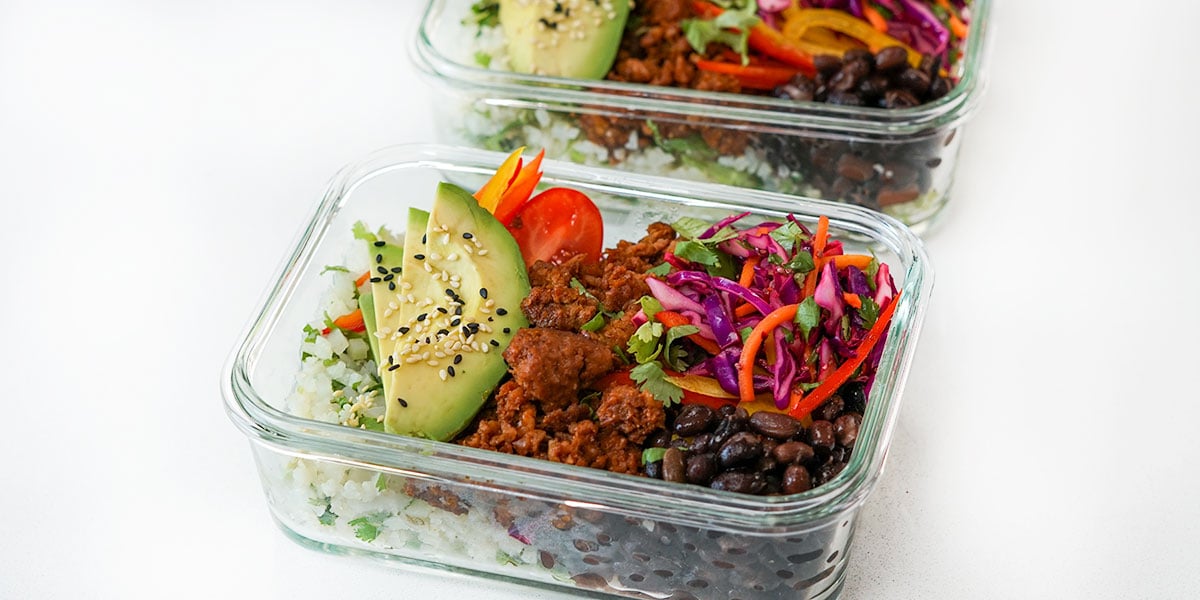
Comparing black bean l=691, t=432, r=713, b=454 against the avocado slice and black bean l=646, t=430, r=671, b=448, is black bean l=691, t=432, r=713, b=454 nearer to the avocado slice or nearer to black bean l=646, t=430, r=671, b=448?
black bean l=646, t=430, r=671, b=448

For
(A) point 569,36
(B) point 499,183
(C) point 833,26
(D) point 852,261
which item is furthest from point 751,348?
(C) point 833,26

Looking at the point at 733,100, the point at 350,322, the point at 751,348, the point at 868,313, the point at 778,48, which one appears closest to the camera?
the point at 751,348

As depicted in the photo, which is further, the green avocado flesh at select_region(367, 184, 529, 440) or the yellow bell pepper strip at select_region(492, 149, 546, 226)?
the yellow bell pepper strip at select_region(492, 149, 546, 226)

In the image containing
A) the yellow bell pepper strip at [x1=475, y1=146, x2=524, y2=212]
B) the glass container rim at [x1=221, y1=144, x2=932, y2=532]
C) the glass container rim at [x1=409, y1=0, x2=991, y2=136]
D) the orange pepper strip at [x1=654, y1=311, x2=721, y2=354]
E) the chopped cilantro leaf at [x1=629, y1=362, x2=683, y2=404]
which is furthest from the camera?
the glass container rim at [x1=409, y1=0, x2=991, y2=136]

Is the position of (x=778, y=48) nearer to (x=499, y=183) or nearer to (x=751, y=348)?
(x=499, y=183)

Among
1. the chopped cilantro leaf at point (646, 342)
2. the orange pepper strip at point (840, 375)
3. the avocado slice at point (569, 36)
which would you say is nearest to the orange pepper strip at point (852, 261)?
the orange pepper strip at point (840, 375)

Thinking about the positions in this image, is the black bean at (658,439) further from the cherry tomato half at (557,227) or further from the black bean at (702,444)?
the cherry tomato half at (557,227)

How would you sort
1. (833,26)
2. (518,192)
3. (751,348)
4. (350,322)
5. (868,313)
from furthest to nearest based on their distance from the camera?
1. (833,26)
2. (518,192)
3. (350,322)
4. (868,313)
5. (751,348)

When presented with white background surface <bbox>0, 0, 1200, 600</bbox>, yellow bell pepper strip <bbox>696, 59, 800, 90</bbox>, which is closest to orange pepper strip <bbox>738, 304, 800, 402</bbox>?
white background surface <bbox>0, 0, 1200, 600</bbox>
